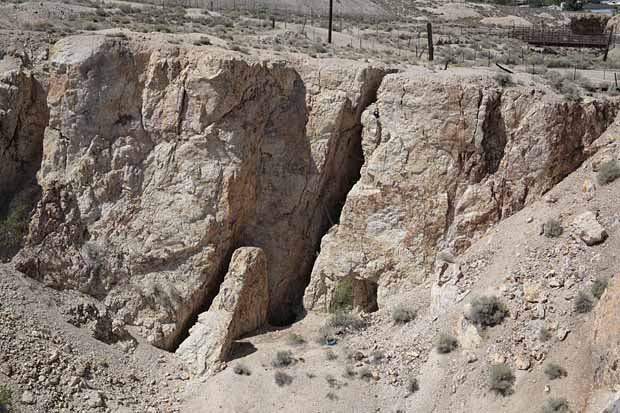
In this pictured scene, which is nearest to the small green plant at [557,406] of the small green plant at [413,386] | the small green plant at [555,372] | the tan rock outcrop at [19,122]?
the small green plant at [555,372]

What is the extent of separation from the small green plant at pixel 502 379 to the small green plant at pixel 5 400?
1124 centimetres

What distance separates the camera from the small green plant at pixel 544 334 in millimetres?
15688

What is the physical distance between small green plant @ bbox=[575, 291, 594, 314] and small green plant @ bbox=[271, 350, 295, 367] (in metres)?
7.80

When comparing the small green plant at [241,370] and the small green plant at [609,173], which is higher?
the small green plant at [609,173]

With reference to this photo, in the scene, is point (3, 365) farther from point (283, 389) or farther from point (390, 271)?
point (390, 271)

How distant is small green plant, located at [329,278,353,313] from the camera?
21159 mm

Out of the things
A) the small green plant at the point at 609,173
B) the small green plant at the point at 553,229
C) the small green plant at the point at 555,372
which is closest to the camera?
the small green plant at the point at 555,372

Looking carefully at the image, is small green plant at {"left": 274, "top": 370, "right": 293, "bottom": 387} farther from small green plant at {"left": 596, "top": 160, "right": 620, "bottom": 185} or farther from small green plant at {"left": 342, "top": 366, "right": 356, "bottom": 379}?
small green plant at {"left": 596, "top": 160, "right": 620, "bottom": 185}

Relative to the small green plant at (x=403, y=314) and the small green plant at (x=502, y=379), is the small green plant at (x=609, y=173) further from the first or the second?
the small green plant at (x=403, y=314)

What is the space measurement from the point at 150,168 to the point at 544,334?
12.3 metres

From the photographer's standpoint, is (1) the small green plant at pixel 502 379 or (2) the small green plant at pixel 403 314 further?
(2) the small green plant at pixel 403 314

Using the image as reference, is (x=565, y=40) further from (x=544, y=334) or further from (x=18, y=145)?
(x=18, y=145)

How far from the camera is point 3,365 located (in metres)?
16.6

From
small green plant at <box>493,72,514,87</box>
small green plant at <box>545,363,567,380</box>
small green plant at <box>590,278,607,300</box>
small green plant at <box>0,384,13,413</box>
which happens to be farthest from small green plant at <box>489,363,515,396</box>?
small green plant at <box>0,384,13,413</box>
